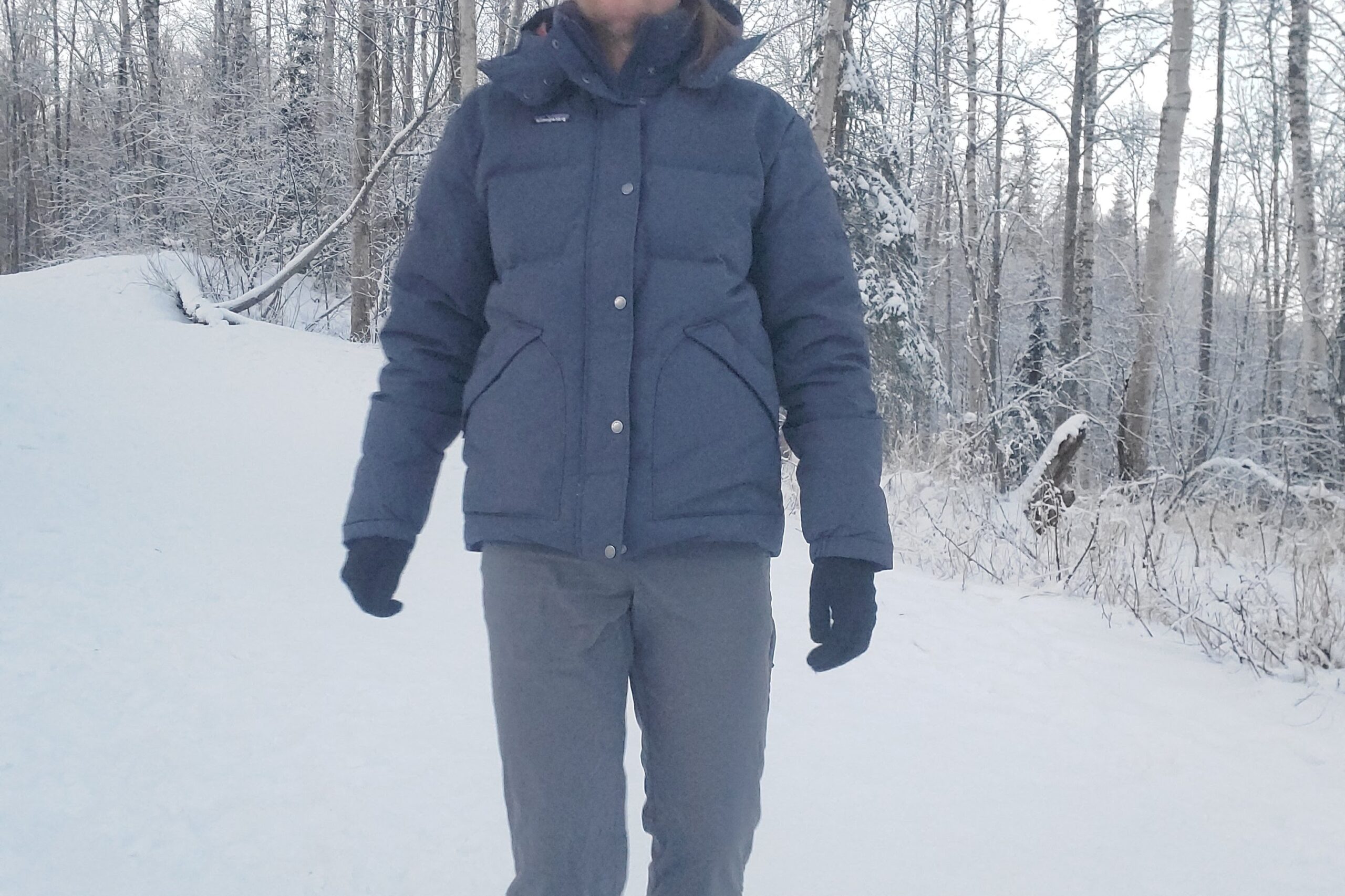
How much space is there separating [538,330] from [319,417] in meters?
6.91

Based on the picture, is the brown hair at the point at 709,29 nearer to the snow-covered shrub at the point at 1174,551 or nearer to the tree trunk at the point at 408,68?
the snow-covered shrub at the point at 1174,551

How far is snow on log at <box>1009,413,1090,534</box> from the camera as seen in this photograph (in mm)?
5961

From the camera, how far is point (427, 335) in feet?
4.92

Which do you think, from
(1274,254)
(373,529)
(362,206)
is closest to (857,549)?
(373,529)

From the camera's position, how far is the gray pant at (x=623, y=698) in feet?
4.55

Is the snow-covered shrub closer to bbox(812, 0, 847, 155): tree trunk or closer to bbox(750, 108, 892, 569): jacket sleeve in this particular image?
bbox(750, 108, 892, 569): jacket sleeve

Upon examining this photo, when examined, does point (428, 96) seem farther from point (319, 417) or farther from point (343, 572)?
point (343, 572)

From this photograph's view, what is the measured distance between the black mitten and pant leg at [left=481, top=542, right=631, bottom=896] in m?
0.29

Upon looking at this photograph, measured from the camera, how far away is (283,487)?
589cm

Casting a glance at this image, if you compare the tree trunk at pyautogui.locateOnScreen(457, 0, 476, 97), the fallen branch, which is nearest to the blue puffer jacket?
the fallen branch

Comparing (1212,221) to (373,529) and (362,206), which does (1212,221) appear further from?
(373,529)

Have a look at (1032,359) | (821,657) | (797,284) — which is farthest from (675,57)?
(1032,359)

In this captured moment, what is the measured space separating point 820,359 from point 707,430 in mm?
208

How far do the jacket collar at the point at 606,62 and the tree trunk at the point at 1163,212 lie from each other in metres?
7.93
